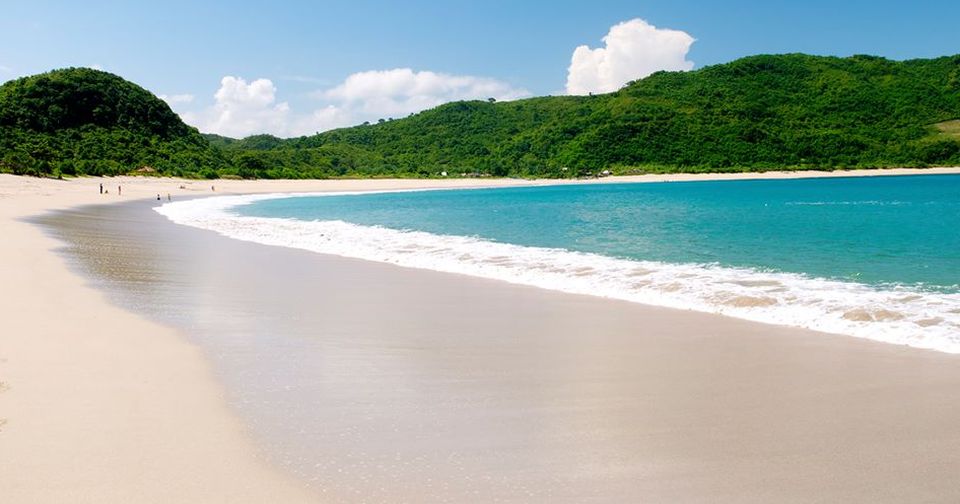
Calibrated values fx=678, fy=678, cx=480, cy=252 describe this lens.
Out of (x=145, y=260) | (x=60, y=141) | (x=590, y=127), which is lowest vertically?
(x=145, y=260)

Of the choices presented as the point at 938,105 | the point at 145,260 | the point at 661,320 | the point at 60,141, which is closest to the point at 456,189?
the point at 60,141

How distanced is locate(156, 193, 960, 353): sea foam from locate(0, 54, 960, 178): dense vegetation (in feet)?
226

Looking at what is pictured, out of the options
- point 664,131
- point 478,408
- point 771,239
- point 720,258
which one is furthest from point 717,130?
point 478,408

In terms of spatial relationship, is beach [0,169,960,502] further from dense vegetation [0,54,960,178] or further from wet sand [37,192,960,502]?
dense vegetation [0,54,960,178]

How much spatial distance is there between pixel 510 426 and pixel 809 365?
121 inches

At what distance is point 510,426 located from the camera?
4398 mm

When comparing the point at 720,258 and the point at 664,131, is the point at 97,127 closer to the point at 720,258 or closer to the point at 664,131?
the point at 664,131

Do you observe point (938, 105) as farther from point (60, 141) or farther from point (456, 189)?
point (60, 141)

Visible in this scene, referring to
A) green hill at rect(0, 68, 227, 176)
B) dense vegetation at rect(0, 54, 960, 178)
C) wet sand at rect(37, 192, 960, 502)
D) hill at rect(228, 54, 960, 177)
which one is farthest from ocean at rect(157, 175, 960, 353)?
hill at rect(228, 54, 960, 177)

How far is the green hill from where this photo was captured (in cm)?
7144

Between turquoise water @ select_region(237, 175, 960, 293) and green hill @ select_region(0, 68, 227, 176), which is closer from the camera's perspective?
turquoise water @ select_region(237, 175, 960, 293)

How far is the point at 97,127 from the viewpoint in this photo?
8331 cm

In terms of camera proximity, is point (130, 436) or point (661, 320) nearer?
point (130, 436)

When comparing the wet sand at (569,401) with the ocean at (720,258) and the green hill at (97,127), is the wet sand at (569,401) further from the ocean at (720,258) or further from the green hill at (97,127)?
the green hill at (97,127)
